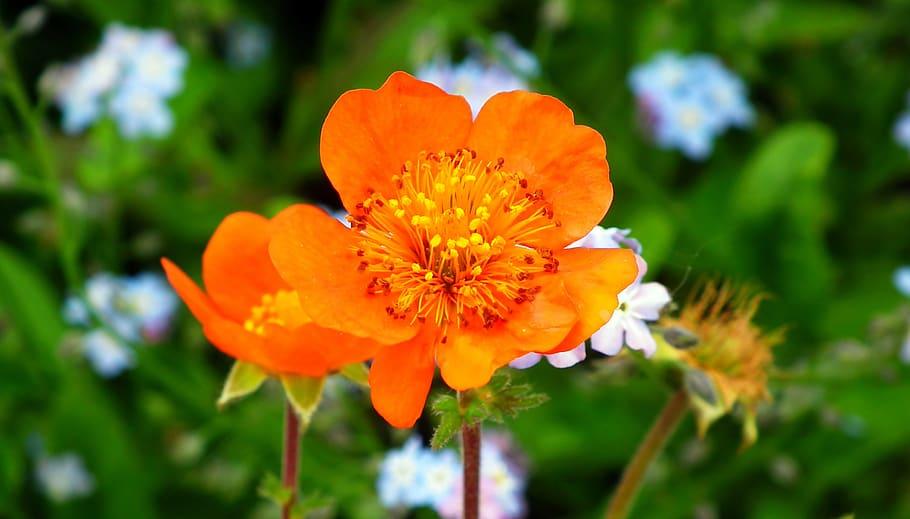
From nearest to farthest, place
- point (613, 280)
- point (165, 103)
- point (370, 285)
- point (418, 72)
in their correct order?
1. point (613, 280)
2. point (370, 285)
3. point (418, 72)
4. point (165, 103)

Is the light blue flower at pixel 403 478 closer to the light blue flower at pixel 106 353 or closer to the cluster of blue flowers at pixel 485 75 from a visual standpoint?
the light blue flower at pixel 106 353

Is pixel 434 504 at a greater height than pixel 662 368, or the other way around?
pixel 662 368

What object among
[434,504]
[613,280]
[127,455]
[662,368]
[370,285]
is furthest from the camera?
[127,455]

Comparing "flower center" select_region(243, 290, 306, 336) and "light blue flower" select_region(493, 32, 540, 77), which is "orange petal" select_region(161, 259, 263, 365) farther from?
"light blue flower" select_region(493, 32, 540, 77)

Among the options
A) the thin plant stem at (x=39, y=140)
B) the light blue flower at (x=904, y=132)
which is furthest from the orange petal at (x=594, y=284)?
the light blue flower at (x=904, y=132)

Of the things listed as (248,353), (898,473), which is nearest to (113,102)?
(248,353)

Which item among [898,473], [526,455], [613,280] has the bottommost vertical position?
[526,455]

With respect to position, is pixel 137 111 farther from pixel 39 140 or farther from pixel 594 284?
pixel 594 284

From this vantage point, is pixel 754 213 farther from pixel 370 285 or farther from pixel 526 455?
pixel 370 285
